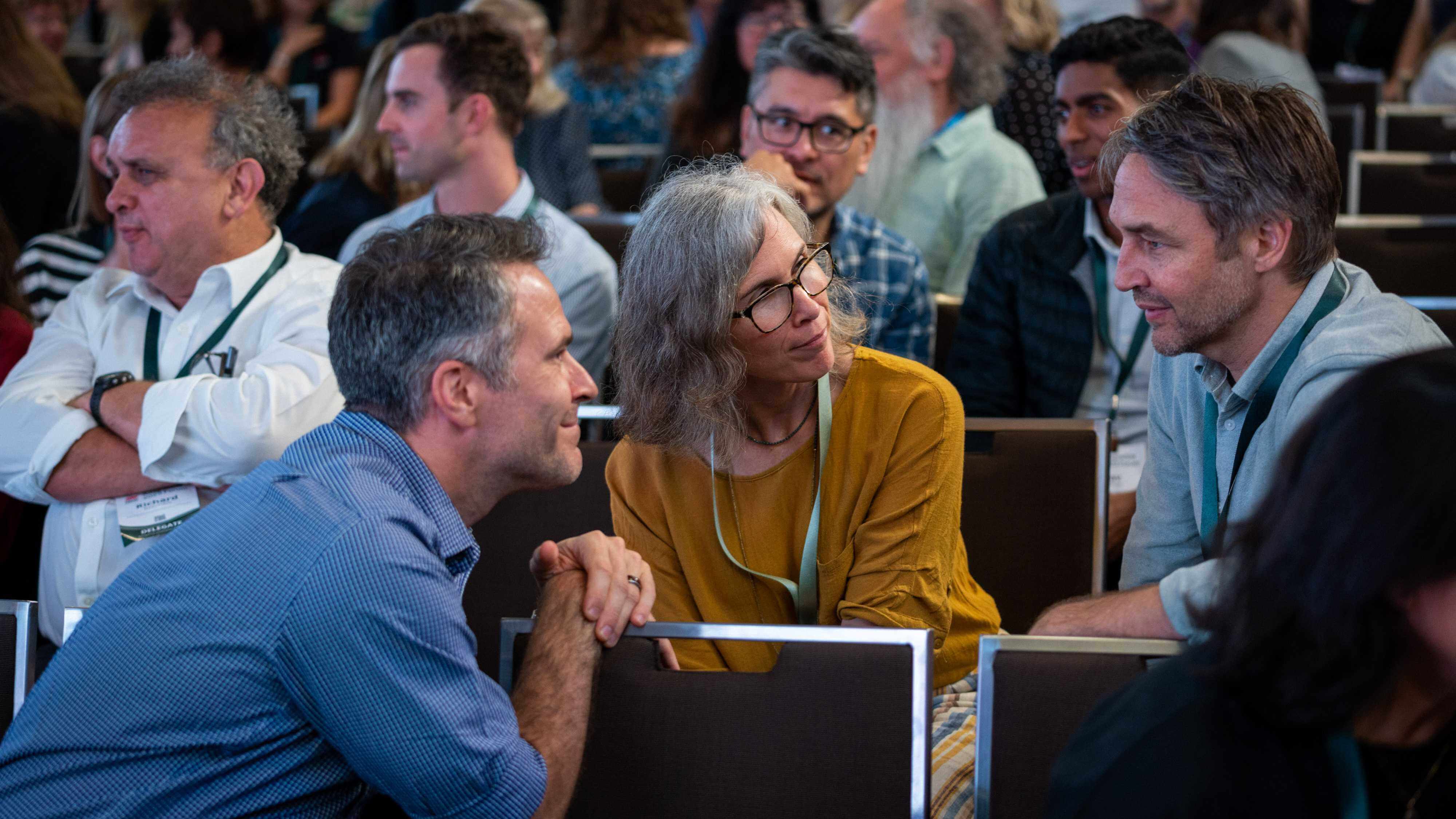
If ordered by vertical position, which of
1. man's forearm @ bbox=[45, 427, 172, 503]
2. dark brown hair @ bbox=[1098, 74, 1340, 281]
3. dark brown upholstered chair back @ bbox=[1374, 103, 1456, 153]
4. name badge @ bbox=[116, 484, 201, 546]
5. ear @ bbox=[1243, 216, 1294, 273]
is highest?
dark brown hair @ bbox=[1098, 74, 1340, 281]

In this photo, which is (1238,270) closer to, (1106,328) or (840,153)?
(1106,328)

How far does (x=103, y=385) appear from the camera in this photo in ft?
7.50

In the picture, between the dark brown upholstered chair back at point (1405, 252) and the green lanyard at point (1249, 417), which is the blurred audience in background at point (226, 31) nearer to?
Answer: the dark brown upholstered chair back at point (1405, 252)

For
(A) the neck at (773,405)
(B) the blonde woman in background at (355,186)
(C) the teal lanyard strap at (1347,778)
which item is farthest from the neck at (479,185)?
(C) the teal lanyard strap at (1347,778)

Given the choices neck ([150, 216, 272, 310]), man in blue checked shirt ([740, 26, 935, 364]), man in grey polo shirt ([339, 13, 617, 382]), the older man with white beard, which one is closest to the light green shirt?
the older man with white beard

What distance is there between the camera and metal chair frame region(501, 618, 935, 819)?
1.53 meters

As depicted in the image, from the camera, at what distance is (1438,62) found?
5855mm

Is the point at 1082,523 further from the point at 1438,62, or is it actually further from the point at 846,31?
the point at 1438,62

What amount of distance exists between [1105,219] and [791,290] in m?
1.23

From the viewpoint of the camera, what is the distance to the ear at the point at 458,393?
5.26 feet

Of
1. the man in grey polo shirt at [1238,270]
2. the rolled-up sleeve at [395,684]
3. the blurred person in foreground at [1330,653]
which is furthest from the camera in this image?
the man in grey polo shirt at [1238,270]

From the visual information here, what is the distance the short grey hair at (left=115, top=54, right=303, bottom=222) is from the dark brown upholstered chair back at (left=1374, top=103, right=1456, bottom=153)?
14.3 feet

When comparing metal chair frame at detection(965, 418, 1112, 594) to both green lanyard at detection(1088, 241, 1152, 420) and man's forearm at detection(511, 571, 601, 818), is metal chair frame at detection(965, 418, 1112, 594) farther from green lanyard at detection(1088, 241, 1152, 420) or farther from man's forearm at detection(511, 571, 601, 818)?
man's forearm at detection(511, 571, 601, 818)

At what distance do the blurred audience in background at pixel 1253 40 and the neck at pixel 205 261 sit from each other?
3.54 m
